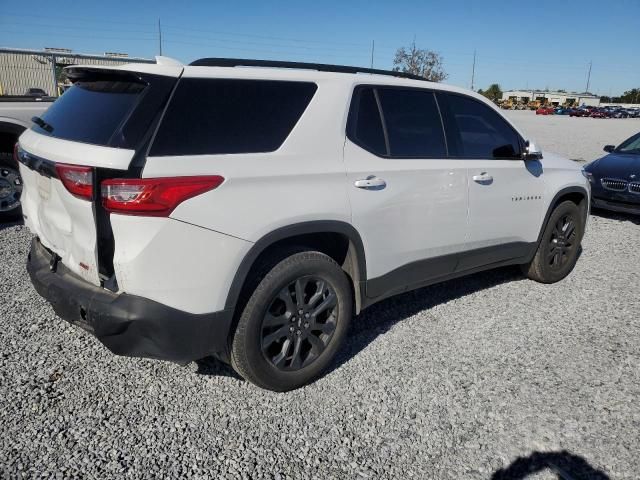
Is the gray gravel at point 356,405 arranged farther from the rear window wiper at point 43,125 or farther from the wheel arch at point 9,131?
the wheel arch at point 9,131

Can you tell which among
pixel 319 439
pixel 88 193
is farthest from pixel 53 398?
pixel 319 439

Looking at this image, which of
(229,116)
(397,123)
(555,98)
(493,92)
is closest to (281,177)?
(229,116)

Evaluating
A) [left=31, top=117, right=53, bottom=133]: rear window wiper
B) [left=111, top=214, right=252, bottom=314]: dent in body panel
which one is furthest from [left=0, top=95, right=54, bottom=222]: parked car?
[left=111, top=214, right=252, bottom=314]: dent in body panel

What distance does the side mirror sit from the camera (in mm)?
4230

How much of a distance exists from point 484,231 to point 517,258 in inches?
29.7

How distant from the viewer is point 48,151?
2.57 meters

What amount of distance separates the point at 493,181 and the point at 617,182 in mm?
4915

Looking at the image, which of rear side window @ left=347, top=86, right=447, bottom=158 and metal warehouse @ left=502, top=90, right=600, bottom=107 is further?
metal warehouse @ left=502, top=90, right=600, bottom=107

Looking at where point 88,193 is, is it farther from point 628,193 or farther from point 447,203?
point 628,193

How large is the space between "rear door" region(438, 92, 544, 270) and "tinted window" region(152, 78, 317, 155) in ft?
4.87

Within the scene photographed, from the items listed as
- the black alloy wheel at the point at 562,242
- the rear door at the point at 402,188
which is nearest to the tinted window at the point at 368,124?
the rear door at the point at 402,188

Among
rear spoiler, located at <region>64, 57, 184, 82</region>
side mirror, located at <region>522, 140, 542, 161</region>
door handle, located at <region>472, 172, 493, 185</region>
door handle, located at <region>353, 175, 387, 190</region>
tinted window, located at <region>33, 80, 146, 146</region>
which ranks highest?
rear spoiler, located at <region>64, 57, 184, 82</region>

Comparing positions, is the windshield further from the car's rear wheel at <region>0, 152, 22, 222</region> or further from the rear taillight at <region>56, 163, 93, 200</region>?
the car's rear wheel at <region>0, 152, 22, 222</region>

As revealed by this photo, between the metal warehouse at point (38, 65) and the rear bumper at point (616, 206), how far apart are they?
8.83 meters
